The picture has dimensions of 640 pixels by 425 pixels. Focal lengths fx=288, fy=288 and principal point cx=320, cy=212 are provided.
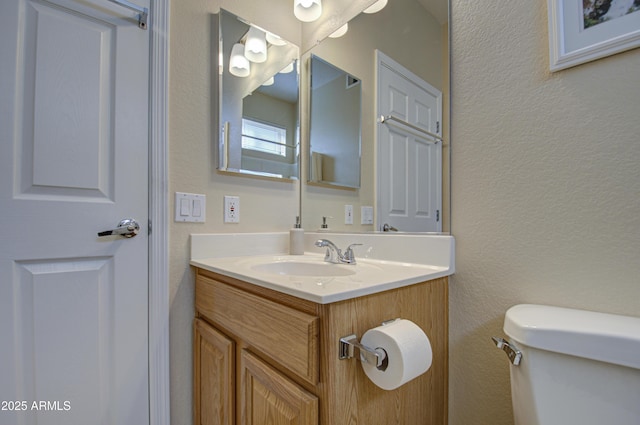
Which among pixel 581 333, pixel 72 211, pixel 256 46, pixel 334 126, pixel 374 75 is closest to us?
pixel 581 333

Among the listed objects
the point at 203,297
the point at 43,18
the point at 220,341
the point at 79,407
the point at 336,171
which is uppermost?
the point at 43,18

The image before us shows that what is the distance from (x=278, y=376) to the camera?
71 cm

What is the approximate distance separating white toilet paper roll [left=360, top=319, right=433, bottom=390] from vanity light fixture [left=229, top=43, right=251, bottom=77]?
3.95ft

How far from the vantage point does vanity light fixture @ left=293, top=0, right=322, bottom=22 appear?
1.42m

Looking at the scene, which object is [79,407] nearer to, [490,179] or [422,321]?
[422,321]

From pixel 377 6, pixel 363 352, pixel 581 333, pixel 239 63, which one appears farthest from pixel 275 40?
pixel 581 333

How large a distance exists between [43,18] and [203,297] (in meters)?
1.04

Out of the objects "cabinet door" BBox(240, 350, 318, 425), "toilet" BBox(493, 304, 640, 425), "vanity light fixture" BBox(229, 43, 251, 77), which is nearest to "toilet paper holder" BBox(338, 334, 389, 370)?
"cabinet door" BBox(240, 350, 318, 425)

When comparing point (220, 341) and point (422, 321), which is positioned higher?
point (422, 321)

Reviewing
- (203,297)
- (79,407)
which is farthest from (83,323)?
(203,297)

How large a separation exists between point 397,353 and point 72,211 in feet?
3.45

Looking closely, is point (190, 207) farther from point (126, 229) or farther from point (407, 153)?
point (407, 153)

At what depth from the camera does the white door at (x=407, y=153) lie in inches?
39.3

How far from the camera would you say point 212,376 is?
1004mm
